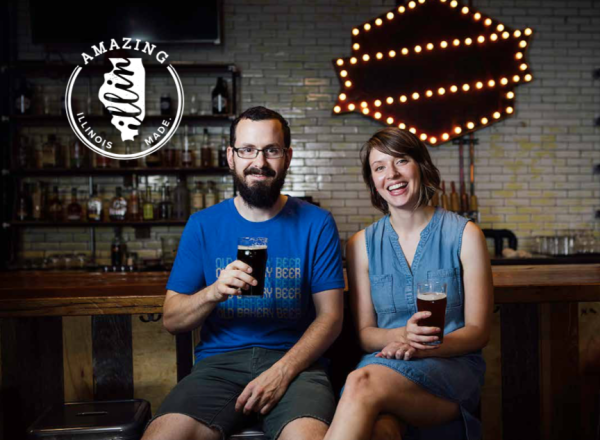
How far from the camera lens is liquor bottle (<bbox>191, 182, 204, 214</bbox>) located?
459 centimetres

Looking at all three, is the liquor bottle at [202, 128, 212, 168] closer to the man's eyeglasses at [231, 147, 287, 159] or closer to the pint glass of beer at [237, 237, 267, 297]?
the man's eyeglasses at [231, 147, 287, 159]

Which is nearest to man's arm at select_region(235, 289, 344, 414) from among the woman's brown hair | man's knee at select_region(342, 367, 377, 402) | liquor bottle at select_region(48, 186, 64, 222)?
man's knee at select_region(342, 367, 377, 402)

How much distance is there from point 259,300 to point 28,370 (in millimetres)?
999

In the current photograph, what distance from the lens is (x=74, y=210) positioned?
4555 millimetres

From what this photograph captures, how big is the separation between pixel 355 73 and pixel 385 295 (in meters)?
3.31

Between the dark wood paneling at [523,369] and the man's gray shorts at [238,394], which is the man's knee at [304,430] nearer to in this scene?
the man's gray shorts at [238,394]

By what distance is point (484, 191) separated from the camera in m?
4.86

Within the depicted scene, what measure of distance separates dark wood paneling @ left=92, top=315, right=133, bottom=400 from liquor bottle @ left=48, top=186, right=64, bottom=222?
2730 millimetres

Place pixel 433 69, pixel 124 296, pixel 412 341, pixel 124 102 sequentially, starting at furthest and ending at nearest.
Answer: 1. pixel 433 69
2. pixel 124 102
3. pixel 124 296
4. pixel 412 341

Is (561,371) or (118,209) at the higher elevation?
(118,209)

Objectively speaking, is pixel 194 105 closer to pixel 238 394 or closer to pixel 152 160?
pixel 152 160

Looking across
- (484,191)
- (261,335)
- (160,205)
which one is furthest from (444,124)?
(261,335)

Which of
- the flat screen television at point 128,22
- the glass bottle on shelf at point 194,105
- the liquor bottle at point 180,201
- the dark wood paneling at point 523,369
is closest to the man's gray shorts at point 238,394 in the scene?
the dark wood paneling at point 523,369

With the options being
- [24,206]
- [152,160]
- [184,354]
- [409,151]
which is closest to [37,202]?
[24,206]
